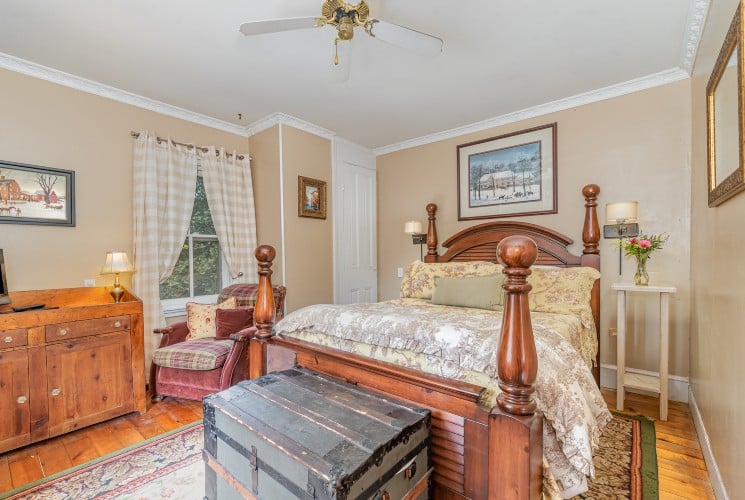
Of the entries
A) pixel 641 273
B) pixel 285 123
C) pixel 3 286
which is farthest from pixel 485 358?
pixel 285 123

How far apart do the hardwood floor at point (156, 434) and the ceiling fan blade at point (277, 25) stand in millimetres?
2648

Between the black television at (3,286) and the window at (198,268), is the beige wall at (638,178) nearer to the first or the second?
the window at (198,268)

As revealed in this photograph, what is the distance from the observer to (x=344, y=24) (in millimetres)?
1773

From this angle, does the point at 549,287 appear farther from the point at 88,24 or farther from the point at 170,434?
the point at 88,24

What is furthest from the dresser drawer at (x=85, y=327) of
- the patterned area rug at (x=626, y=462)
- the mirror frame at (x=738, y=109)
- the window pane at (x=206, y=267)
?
the mirror frame at (x=738, y=109)

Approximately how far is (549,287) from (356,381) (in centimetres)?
187

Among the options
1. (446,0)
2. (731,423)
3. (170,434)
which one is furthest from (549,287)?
(170,434)

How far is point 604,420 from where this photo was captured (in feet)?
4.92

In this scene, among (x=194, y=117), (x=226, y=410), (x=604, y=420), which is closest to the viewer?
(x=226, y=410)

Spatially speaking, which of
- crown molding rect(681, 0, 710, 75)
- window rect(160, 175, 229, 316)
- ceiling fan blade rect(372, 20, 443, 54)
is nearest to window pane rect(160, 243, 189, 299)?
window rect(160, 175, 229, 316)

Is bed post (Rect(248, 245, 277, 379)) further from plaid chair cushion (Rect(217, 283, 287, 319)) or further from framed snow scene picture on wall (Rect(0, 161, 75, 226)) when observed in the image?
framed snow scene picture on wall (Rect(0, 161, 75, 226))

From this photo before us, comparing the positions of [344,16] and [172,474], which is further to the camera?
[172,474]

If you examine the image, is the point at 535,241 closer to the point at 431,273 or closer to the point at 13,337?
the point at 431,273

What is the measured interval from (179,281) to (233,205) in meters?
0.96
